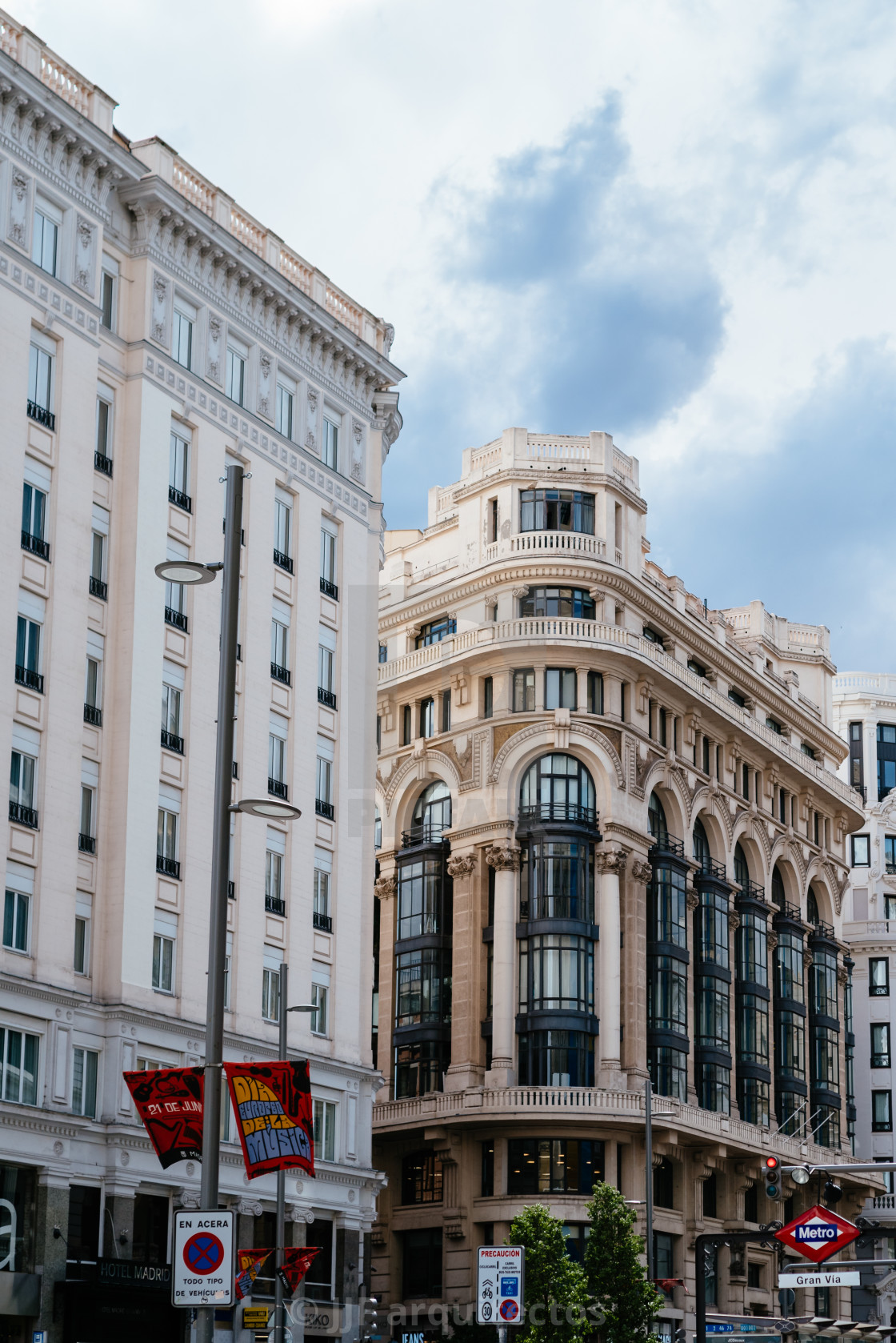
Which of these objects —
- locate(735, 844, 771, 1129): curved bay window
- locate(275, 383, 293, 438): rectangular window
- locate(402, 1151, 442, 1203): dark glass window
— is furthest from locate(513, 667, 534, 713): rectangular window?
locate(275, 383, 293, 438): rectangular window

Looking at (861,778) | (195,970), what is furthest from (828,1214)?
(861,778)

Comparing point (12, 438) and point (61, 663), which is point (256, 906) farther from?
point (12, 438)

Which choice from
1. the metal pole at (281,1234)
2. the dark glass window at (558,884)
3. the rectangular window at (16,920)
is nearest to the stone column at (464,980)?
the dark glass window at (558,884)

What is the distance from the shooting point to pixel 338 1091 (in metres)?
61.2

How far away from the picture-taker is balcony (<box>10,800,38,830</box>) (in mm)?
49156

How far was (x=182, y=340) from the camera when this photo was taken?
58.2 m

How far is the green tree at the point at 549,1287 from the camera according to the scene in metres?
60.9

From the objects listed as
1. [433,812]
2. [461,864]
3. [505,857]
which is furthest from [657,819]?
[433,812]

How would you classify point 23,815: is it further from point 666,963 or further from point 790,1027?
point 790,1027

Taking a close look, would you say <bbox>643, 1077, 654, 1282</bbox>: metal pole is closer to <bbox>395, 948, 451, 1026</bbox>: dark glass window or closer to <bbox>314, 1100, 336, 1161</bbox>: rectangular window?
<bbox>314, 1100, 336, 1161</bbox>: rectangular window

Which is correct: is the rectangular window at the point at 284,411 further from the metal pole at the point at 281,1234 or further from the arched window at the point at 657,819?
the arched window at the point at 657,819

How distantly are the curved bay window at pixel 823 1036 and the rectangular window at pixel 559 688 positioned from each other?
24.6m

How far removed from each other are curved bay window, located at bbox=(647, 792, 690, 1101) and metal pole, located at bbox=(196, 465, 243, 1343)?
197ft

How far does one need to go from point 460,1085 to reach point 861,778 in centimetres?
5558
